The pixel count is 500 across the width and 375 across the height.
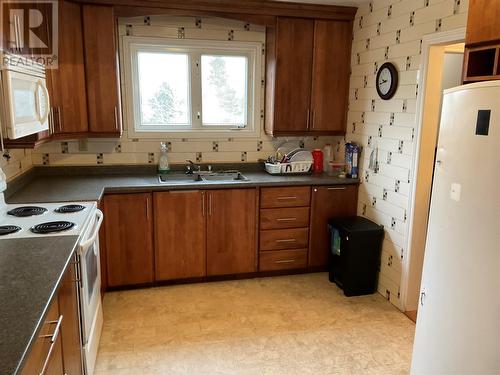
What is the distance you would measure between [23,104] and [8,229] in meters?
0.62

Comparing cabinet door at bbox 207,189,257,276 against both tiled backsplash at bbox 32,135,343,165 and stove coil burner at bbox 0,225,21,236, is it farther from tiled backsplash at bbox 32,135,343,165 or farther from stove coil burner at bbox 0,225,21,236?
stove coil burner at bbox 0,225,21,236

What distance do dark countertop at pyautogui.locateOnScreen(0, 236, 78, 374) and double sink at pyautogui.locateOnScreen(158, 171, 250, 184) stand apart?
1522mm

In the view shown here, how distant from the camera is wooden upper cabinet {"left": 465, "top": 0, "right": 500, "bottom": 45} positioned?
68.2 inches

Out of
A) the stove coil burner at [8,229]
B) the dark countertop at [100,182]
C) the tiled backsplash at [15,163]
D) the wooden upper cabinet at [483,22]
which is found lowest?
the stove coil burner at [8,229]

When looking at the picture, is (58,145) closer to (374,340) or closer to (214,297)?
(214,297)

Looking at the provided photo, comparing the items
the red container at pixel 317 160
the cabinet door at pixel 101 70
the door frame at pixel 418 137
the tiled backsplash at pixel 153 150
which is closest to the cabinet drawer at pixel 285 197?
the red container at pixel 317 160

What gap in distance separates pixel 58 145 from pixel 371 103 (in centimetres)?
266

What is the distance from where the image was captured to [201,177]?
3.56m

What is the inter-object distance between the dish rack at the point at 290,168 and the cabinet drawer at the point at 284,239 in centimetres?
55

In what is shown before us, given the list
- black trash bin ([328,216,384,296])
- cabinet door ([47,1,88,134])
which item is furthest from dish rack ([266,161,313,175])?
cabinet door ([47,1,88,134])

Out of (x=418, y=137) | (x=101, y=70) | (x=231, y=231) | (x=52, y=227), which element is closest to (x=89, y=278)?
(x=52, y=227)

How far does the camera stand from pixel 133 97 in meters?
3.57

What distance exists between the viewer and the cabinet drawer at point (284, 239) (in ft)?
11.6

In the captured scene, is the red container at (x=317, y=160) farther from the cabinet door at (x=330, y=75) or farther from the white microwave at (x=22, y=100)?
the white microwave at (x=22, y=100)
